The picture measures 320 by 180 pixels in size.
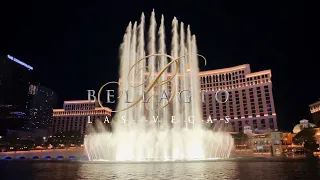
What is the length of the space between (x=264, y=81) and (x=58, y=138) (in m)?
98.3

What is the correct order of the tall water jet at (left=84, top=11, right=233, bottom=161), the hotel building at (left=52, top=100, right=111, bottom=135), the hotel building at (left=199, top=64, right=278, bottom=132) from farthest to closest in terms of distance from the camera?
the hotel building at (left=52, top=100, right=111, bottom=135), the hotel building at (left=199, top=64, right=278, bottom=132), the tall water jet at (left=84, top=11, right=233, bottom=161)

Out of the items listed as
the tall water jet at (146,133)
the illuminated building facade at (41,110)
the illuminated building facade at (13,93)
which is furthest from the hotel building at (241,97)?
the illuminated building facade at (41,110)

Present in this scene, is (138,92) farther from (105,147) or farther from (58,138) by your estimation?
(58,138)

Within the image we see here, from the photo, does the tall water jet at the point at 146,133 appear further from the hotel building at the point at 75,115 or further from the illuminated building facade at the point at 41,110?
the illuminated building facade at the point at 41,110

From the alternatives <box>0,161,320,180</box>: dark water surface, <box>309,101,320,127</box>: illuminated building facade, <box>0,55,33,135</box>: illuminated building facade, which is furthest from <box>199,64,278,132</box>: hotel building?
<box>0,161,320,180</box>: dark water surface

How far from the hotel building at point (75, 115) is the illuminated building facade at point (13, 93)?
34.7 m

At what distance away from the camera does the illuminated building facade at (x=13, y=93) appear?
11912 centimetres

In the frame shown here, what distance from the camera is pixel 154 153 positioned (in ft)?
126

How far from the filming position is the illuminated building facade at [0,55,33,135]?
119 meters

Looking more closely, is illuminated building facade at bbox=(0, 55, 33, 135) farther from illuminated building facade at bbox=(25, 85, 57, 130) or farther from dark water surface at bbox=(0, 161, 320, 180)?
dark water surface at bbox=(0, 161, 320, 180)

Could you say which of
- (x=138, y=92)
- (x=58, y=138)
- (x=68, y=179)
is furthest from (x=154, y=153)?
(x=58, y=138)

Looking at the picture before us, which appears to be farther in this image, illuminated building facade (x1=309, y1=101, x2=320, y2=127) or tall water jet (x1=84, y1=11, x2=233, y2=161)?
illuminated building facade (x1=309, y1=101, x2=320, y2=127)

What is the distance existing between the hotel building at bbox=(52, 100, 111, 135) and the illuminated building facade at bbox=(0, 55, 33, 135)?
34680mm

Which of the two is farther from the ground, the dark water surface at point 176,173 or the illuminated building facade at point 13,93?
the illuminated building facade at point 13,93
